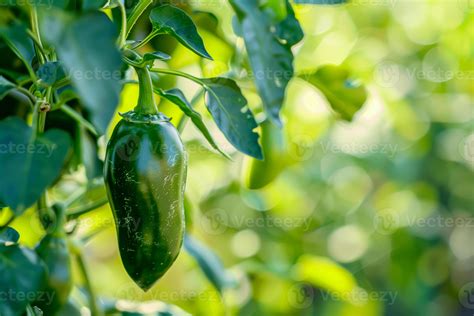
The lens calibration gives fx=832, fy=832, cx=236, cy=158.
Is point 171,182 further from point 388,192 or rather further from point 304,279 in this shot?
point 388,192

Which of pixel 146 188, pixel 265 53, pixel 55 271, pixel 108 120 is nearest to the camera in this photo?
pixel 108 120

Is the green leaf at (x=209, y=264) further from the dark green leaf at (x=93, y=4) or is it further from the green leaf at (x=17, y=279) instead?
the dark green leaf at (x=93, y=4)

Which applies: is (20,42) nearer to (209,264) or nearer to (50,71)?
(50,71)

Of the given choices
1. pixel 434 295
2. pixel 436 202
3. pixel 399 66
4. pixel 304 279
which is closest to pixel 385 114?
pixel 399 66

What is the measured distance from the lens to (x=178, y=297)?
4.79 ft
